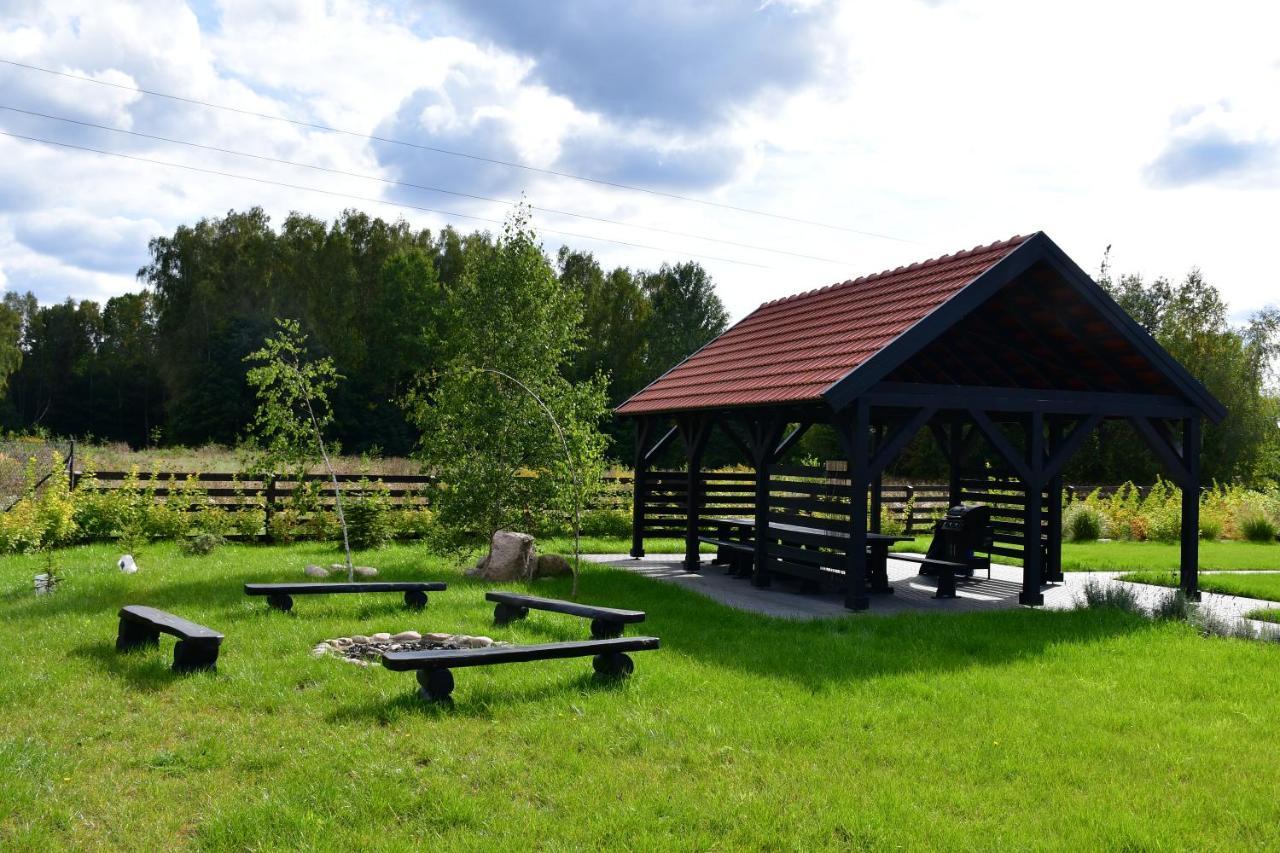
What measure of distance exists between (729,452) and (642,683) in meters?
38.7

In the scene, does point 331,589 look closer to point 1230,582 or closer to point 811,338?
point 811,338

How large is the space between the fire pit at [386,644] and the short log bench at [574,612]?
1.99 ft

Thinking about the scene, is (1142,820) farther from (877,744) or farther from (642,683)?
(642,683)

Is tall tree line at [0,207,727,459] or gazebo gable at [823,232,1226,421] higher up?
tall tree line at [0,207,727,459]

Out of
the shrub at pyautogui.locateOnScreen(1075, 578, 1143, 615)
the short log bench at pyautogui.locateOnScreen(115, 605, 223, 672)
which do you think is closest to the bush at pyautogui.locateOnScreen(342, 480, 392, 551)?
the short log bench at pyautogui.locateOnScreen(115, 605, 223, 672)

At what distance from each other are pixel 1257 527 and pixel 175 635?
21588 mm

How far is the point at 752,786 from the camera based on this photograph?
16.2 feet

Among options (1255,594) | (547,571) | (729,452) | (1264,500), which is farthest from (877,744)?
(729,452)

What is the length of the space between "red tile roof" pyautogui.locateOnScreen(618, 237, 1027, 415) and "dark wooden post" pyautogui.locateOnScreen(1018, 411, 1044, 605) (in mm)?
2127

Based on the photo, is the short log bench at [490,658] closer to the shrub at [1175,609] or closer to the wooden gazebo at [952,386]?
the wooden gazebo at [952,386]

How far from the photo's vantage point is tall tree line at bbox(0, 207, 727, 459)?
146 feet

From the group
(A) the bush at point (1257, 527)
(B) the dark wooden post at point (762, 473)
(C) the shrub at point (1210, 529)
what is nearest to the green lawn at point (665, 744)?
(B) the dark wooden post at point (762, 473)

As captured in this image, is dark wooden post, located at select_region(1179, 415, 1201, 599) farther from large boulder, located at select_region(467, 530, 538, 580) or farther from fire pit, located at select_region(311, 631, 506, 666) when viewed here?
fire pit, located at select_region(311, 631, 506, 666)

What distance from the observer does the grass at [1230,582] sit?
1249 centimetres
